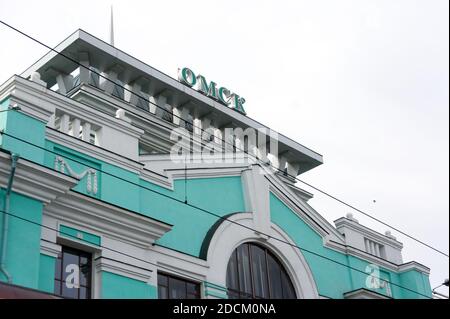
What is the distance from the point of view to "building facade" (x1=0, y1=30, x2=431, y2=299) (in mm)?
15117

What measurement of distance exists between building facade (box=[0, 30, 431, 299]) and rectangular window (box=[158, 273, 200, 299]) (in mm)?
24

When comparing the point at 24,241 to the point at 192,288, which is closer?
the point at 24,241

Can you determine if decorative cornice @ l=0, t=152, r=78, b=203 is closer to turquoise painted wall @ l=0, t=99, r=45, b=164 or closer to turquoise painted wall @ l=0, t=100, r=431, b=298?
turquoise painted wall @ l=0, t=100, r=431, b=298

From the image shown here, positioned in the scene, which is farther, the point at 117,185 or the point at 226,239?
the point at 226,239

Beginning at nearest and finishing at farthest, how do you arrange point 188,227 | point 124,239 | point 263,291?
point 124,239, point 188,227, point 263,291

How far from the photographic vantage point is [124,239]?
1653cm

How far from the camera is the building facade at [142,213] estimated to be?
595 inches

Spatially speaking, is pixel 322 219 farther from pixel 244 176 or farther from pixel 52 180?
pixel 52 180

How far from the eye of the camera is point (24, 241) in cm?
1450

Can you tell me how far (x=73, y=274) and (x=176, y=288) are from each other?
104 inches

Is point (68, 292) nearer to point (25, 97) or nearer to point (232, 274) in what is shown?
point (25, 97)

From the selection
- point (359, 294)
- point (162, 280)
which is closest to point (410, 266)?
point (359, 294)

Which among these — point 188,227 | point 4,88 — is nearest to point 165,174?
point 188,227

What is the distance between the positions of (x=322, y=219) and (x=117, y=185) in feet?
23.0
